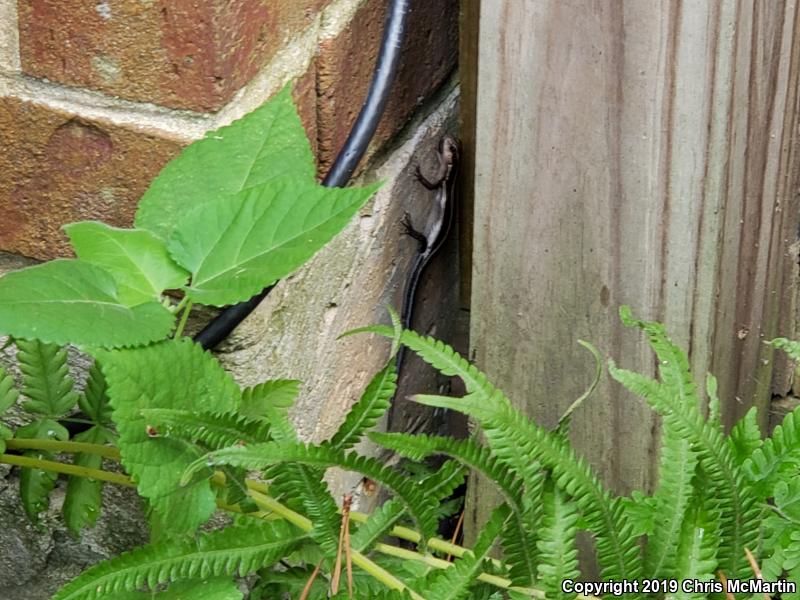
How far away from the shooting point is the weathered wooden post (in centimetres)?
113

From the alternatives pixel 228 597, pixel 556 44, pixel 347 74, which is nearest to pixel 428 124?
pixel 347 74

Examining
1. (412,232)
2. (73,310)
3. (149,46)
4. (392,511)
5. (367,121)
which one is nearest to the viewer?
(73,310)

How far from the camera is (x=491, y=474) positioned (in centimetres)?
96

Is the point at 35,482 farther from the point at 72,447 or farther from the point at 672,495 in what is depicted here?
the point at 672,495

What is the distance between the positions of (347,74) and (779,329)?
23.0 inches

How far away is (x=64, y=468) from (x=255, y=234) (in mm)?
306

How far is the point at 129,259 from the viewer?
96cm

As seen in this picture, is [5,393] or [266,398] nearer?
[266,398]

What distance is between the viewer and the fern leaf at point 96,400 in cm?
110

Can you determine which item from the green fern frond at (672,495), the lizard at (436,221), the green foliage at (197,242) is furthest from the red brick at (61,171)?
the green fern frond at (672,495)

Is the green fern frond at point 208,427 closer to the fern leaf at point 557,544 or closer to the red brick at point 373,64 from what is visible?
the fern leaf at point 557,544

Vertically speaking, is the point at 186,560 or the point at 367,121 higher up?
the point at 367,121

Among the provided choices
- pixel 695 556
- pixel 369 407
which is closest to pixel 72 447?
pixel 369 407

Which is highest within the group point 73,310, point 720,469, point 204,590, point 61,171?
point 61,171
